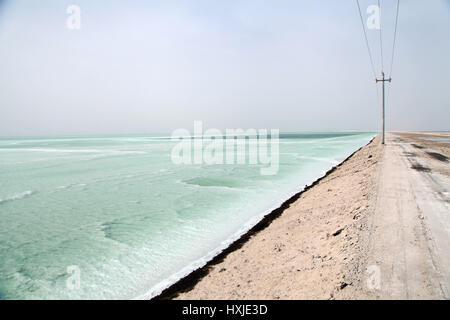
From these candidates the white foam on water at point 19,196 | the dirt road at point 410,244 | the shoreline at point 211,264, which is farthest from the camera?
the white foam on water at point 19,196

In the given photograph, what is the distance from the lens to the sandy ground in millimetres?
3410

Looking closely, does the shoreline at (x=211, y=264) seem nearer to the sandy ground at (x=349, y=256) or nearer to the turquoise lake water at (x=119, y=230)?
the sandy ground at (x=349, y=256)

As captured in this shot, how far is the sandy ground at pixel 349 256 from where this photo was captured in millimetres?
3410

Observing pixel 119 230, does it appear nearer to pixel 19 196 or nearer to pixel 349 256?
pixel 349 256

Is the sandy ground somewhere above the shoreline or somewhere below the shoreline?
above

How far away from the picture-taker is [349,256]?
13.9 ft

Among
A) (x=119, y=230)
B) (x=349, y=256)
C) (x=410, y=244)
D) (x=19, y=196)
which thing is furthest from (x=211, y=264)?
(x=19, y=196)

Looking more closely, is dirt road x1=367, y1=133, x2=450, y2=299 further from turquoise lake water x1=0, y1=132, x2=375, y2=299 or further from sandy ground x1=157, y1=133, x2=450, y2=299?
turquoise lake water x1=0, y1=132, x2=375, y2=299

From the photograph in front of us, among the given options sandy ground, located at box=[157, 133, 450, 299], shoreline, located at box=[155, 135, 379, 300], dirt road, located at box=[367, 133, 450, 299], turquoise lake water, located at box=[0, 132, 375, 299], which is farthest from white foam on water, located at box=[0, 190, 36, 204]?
dirt road, located at box=[367, 133, 450, 299]

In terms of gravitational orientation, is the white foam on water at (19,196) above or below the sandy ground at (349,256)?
below

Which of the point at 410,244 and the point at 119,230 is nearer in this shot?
the point at 410,244

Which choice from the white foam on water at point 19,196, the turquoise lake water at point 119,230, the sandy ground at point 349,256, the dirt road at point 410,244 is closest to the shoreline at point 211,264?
the sandy ground at point 349,256

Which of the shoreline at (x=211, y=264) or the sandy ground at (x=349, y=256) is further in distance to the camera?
the shoreline at (x=211, y=264)
